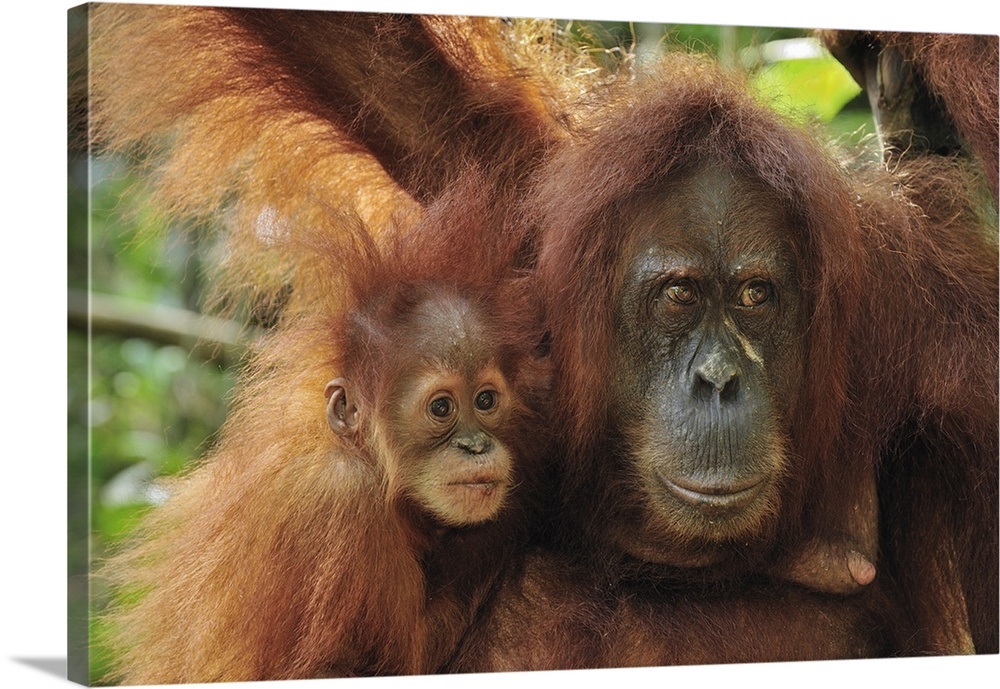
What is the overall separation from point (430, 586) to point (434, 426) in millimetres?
419

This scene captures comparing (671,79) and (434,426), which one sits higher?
(671,79)

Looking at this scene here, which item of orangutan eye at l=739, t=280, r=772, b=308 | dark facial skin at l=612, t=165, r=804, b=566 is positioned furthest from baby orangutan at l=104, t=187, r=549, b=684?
orangutan eye at l=739, t=280, r=772, b=308

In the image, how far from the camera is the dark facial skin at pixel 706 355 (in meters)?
3.12

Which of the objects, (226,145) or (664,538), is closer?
(664,538)

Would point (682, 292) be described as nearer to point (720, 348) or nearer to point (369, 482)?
point (720, 348)

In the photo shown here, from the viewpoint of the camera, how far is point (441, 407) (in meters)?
3.09

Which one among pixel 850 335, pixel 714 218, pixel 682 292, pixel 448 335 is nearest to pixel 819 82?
pixel 850 335

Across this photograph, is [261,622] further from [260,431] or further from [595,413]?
[595,413]

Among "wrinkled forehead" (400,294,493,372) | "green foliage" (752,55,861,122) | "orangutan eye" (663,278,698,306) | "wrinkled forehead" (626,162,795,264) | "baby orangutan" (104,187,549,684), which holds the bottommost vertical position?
"baby orangutan" (104,187,549,684)

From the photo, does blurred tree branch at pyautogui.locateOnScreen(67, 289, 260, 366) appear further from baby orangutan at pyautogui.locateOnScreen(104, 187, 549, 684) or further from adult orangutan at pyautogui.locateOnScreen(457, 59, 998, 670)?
adult orangutan at pyautogui.locateOnScreen(457, 59, 998, 670)

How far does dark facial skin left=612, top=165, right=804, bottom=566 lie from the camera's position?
3.12 metres

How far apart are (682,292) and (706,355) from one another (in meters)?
0.17

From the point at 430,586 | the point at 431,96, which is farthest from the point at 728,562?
the point at 431,96

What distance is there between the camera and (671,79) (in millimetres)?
3334
